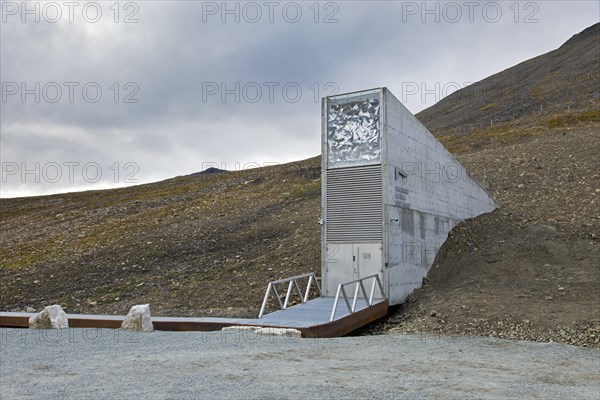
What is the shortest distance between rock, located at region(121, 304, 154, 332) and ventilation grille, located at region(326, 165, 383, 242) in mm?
5648

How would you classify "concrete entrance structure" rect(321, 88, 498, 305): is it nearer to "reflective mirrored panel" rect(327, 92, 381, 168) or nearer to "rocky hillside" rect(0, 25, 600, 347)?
"reflective mirrored panel" rect(327, 92, 381, 168)

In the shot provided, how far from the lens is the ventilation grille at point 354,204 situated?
15.2 meters

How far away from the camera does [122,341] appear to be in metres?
11.0

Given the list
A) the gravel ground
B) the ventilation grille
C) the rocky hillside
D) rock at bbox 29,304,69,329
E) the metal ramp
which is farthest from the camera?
the ventilation grille

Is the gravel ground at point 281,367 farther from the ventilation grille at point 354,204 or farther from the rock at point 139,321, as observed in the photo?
the ventilation grille at point 354,204

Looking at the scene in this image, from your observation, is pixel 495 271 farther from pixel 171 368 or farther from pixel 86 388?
pixel 86 388

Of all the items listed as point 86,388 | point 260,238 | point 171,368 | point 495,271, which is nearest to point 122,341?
point 171,368

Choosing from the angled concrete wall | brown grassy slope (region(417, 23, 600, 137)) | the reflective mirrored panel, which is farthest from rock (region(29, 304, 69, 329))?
brown grassy slope (region(417, 23, 600, 137))

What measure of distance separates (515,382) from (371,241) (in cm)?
761

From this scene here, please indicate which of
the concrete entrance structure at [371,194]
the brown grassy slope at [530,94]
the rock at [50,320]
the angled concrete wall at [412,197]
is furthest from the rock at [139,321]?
the brown grassy slope at [530,94]

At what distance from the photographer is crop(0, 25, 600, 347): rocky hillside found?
593 inches

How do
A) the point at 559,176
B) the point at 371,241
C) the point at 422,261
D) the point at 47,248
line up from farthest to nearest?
the point at 47,248
the point at 559,176
the point at 422,261
the point at 371,241

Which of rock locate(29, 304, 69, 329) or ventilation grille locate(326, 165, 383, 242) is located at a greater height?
ventilation grille locate(326, 165, 383, 242)

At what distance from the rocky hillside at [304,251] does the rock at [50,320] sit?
14.5 feet
